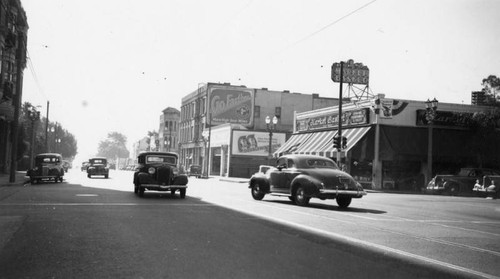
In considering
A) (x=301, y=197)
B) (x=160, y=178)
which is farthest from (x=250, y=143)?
(x=301, y=197)

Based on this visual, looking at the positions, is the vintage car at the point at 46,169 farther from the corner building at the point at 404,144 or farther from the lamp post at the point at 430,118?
the lamp post at the point at 430,118

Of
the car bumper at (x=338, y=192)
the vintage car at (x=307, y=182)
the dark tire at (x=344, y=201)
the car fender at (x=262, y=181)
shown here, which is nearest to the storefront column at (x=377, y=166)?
the vintage car at (x=307, y=182)

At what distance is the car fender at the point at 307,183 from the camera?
50.7 ft

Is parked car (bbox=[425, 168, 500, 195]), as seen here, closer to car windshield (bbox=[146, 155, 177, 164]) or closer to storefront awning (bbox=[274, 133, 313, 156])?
storefront awning (bbox=[274, 133, 313, 156])

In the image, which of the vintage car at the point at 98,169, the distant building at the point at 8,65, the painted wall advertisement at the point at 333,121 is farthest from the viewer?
the vintage car at the point at 98,169

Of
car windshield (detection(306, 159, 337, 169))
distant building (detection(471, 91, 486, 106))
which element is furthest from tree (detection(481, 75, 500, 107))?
car windshield (detection(306, 159, 337, 169))

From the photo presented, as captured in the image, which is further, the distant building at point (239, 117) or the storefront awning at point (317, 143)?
the distant building at point (239, 117)

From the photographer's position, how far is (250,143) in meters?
59.2

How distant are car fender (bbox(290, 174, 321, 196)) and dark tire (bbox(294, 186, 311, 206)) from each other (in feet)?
0.49

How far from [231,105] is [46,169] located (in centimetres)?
Result: 4024

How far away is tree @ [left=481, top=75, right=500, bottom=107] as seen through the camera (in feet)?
114

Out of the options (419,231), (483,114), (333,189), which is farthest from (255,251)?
(483,114)

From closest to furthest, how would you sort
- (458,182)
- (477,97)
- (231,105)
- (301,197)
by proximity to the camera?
(301,197)
(458,182)
(477,97)
(231,105)

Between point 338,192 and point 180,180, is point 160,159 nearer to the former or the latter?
point 180,180
